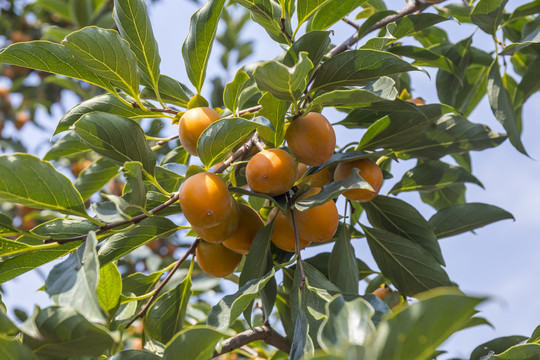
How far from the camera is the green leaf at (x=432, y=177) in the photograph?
4.14 feet

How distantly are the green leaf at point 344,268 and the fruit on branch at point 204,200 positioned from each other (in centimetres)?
33

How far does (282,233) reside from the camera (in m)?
0.99

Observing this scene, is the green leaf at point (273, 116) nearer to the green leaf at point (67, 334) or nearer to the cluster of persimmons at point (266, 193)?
the cluster of persimmons at point (266, 193)

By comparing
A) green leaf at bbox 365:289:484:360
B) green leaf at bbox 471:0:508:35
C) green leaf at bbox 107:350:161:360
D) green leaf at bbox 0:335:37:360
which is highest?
green leaf at bbox 471:0:508:35

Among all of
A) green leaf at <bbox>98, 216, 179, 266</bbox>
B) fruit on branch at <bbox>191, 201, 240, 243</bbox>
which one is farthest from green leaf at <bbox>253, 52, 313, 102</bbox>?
green leaf at <bbox>98, 216, 179, 266</bbox>

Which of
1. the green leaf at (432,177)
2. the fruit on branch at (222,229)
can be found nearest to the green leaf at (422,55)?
the green leaf at (432,177)

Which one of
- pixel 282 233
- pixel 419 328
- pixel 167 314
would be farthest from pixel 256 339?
pixel 419 328

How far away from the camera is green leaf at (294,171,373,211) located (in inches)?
31.3

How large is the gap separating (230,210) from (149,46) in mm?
369

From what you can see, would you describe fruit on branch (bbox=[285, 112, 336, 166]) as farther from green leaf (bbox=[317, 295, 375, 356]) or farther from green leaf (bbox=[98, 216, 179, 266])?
green leaf (bbox=[317, 295, 375, 356])

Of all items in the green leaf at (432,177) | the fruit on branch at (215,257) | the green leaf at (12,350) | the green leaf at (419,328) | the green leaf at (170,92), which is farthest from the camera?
the green leaf at (432,177)

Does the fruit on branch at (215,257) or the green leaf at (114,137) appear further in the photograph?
the fruit on branch at (215,257)

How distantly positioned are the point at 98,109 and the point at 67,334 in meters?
0.52

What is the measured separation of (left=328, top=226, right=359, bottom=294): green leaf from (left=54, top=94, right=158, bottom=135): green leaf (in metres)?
0.48
